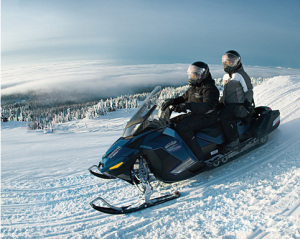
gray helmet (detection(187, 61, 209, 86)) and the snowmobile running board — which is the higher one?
gray helmet (detection(187, 61, 209, 86))

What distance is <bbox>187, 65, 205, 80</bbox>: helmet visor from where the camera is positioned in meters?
4.49

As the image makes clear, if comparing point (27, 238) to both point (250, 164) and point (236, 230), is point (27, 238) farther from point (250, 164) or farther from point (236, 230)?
point (250, 164)

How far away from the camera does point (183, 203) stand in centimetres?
371

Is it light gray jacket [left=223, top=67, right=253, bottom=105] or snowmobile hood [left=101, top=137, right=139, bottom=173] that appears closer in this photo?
snowmobile hood [left=101, top=137, right=139, bottom=173]

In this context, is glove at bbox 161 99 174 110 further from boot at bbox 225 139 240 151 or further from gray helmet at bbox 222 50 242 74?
gray helmet at bbox 222 50 242 74

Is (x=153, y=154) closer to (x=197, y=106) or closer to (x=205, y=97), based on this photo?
(x=197, y=106)

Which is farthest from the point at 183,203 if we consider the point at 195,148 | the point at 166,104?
the point at 166,104

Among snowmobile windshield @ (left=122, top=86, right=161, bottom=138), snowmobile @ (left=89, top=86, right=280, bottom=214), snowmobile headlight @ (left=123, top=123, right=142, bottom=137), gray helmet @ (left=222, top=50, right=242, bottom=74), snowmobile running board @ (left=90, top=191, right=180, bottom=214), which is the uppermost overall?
gray helmet @ (left=222, top=50, right=242, bottom=74)

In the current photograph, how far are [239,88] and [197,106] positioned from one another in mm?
1268

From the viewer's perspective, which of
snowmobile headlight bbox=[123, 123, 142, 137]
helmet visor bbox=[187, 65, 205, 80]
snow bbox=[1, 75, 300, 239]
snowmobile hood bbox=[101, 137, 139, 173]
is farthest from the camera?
helmet visor bbox=[187, 65, 205, 80]

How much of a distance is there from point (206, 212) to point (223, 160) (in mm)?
1436

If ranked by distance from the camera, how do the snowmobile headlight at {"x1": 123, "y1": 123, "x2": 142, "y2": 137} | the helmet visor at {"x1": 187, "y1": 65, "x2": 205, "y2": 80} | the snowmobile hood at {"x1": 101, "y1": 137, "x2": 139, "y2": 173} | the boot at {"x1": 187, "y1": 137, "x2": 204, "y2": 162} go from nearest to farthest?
1. the snowmobile hood at {"x1": 101, "y1": 137, "x2": 139, "y2": 173}
2. the snowmobile headlight at {"x1": 123, "y1": 123, "x2": 142, "y2": 137}
3. the boot at {"x1": 187, "y1": 137, "x2": 204, "y2": 162}
4. the helmet visor at {"x1": 187, "y1": 65, "x2": 205, "y2": 80}

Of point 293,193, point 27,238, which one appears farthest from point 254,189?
point 27,238

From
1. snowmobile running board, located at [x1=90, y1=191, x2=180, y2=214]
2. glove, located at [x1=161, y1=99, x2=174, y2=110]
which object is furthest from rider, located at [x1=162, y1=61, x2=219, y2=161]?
snowmobile running board, located at [x1=90, y1=191, x2=180, y2=214]
